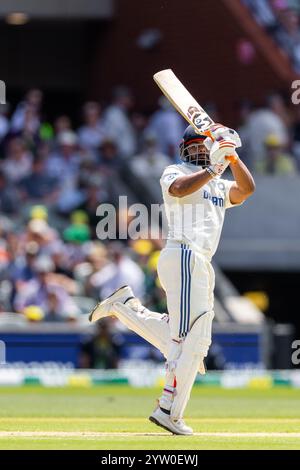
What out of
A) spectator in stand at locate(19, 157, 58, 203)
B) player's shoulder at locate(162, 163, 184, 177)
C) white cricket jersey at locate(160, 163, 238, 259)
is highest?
spectator in stand at locate(19, 157, 58, 203)

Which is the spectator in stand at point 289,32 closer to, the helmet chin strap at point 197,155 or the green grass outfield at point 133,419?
the green grass outfield at point 133,419

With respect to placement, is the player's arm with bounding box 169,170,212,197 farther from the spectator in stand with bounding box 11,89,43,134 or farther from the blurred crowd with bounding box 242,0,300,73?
the blurred crowd with bounding box 242,0,300,73

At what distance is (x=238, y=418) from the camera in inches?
436

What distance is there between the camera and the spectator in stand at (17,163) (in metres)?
19.1

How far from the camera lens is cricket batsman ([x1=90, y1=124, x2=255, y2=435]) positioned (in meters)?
8.99

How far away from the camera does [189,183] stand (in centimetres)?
885

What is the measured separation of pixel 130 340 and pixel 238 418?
218 inches

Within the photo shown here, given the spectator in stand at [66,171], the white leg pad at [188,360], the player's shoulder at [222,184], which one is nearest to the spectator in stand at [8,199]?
the spectator in stand at [66,171]

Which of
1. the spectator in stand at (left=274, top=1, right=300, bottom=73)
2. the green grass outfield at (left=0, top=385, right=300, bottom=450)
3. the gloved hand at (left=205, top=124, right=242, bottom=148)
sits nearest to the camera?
the green grass outfield at (left=0, top=385, right=300, bottom=450)

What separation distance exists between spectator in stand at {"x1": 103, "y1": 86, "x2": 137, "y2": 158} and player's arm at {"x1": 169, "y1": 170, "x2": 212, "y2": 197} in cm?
1144

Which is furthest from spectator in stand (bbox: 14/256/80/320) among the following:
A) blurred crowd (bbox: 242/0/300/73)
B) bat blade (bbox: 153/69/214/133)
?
bat blade (bbox: 153/69/214/133)

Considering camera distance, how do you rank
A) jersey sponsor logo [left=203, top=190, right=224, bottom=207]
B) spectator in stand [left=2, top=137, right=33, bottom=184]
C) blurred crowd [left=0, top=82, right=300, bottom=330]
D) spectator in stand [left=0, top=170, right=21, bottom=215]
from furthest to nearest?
spectator in stand [left=2, top=137, right=33, bottom=184] → spectator in stand [left=0, top=170, right=21, bottom=215] → blurred crowd [left=0, top=82, right=300, bottom=330] → jersey sponsor logo [left=203, top=190, right=224, bottom=207]

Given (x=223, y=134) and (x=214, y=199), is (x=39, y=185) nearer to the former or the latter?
(x=214, y=199)

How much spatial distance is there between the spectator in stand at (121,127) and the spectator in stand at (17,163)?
148 cm
